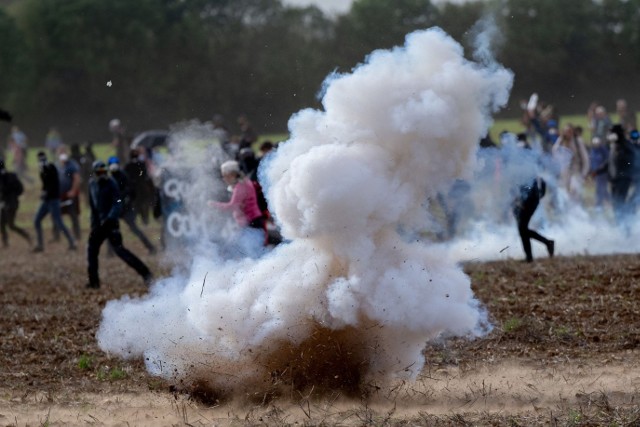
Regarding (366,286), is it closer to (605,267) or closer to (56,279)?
(605,267)

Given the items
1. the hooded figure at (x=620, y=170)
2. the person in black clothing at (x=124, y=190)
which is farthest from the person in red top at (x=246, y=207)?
the hooded figure at (x=620, y=170)

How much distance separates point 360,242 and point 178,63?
127 feet

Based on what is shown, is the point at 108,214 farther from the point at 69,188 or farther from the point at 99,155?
the point at 99,155

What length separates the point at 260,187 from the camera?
617 inches

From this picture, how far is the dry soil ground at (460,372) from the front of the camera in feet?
28.0

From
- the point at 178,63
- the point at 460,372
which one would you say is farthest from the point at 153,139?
the point at 460,372

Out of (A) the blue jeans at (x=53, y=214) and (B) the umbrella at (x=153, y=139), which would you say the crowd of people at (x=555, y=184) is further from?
(B) the umbrella at (x=153, y=139)

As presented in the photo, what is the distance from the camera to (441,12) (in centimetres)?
1764

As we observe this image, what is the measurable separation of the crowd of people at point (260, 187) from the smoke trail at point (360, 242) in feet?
14.8

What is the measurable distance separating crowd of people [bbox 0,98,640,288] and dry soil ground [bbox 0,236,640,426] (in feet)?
3.93

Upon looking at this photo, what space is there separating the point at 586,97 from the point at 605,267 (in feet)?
58.6

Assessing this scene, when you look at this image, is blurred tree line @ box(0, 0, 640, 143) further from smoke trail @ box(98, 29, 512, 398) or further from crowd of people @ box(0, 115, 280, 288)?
smoke trail @ box(98, 29, 512, 398)

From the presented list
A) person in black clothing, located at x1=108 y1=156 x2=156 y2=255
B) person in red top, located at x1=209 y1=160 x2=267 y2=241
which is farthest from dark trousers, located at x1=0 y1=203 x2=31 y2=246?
person in red top, located at x1=209 y1=160 x2=267 y2=241


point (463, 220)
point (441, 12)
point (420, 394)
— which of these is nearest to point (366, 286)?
point (420, 394)
